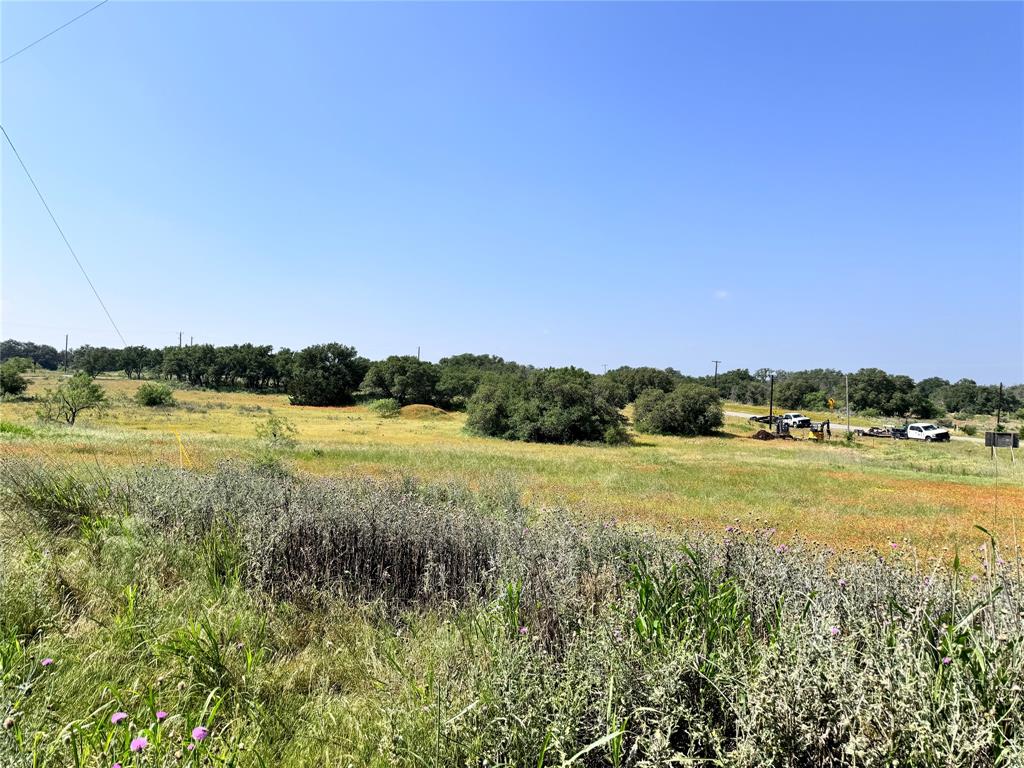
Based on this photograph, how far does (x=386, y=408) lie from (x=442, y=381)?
1049 cm

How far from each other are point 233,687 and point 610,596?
2.16m

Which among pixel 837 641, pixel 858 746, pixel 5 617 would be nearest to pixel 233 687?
pixel 5 617

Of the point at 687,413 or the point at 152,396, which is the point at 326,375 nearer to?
the point at 152,396

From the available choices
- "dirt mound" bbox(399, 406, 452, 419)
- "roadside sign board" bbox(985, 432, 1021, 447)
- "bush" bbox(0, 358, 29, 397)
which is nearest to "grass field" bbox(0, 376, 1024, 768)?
"roadside sign board" bbox(985, 432, 1021, 447)

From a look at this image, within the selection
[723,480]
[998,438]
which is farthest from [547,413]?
[998,438]

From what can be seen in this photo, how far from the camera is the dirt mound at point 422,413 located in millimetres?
62766

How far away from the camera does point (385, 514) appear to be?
4.98m

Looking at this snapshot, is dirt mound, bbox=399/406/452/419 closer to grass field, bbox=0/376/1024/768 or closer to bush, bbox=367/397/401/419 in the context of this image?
bush, bbox=367/397/401/419

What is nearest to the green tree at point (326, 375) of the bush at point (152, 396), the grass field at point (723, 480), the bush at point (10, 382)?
the bush at point (152, 396)

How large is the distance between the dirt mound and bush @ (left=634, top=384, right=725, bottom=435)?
2371 cm

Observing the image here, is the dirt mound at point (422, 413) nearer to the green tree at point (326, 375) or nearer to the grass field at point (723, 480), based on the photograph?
the green tree at point (326, 375)

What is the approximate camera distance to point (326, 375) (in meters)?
75.1

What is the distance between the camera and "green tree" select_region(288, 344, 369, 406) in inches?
2874

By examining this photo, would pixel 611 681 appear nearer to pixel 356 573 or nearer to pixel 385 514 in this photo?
pixel 356 573
